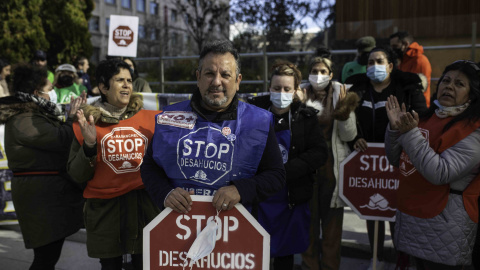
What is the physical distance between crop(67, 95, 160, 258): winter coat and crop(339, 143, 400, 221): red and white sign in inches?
60.7

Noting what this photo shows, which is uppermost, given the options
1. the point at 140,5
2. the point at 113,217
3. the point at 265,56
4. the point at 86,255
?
the point at 140,5

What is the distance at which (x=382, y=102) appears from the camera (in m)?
3.79

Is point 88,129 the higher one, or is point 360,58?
point 360,58

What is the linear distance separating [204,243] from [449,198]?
4.90ft

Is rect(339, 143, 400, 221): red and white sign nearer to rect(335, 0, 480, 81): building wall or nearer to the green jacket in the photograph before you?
the green jacket

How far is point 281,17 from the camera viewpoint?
17.2 meters

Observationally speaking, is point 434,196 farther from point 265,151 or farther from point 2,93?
point 2,93

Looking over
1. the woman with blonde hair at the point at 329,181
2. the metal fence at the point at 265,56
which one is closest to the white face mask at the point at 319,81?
the woman with blonde hair at the point at 329,181

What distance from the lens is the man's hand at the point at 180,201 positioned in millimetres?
2016

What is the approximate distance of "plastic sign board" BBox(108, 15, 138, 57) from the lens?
6316 millimetres

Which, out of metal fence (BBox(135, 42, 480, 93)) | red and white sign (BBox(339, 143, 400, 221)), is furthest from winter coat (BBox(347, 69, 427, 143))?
metal fence (BBox(135, 42, 480, 93))

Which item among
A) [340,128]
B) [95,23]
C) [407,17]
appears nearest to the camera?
[340,128]

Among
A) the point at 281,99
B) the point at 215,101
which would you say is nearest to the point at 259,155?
the point at 215,101

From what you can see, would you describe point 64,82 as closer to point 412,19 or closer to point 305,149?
point 305,149
